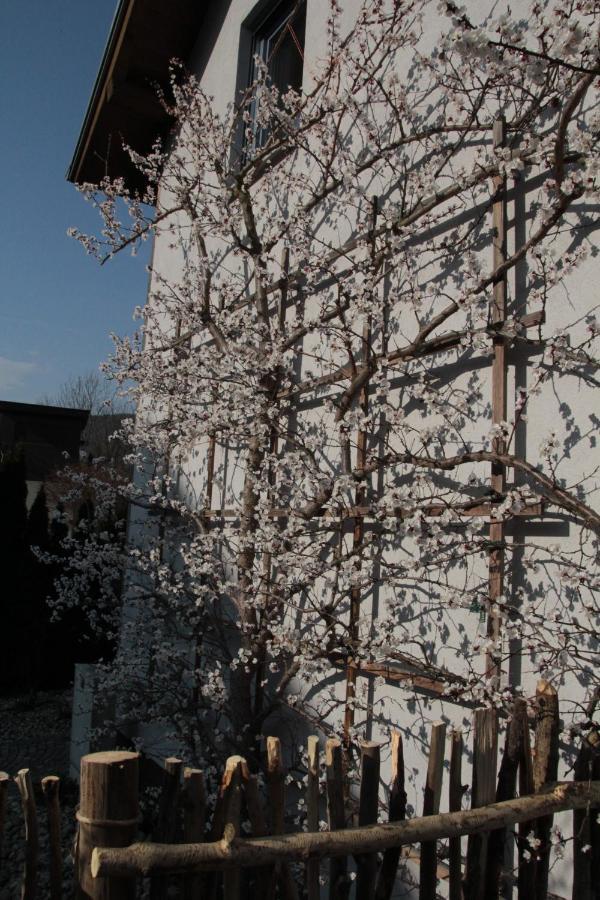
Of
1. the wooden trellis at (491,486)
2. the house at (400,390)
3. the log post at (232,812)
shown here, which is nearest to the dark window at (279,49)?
the house at (400,390)

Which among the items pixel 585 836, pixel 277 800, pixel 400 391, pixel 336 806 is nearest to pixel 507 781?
pixel 585 836

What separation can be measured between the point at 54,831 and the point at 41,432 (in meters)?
19.8

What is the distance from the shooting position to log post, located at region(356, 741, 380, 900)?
1.75m

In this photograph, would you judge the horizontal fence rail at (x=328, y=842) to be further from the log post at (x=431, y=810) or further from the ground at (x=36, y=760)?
the ground at (x=36, y=760)

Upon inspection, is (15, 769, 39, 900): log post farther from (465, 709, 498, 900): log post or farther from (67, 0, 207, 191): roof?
(67, 0, 207, 191): roof

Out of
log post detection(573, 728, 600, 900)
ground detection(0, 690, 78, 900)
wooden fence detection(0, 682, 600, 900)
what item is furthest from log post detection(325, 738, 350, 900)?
ground detection(0, 690, 78, 900)

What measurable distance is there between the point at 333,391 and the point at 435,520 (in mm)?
1299

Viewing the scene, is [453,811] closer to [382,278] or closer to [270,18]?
[382,278]

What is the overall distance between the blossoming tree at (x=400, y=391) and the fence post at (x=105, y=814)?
4.27 ft

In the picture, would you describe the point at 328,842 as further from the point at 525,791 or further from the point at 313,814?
the point at 525,791

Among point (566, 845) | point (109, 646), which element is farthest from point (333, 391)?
point (109, 646)

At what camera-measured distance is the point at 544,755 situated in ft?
6.22

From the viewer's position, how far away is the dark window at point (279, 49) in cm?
487

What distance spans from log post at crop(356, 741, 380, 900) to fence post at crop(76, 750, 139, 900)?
0.58m
